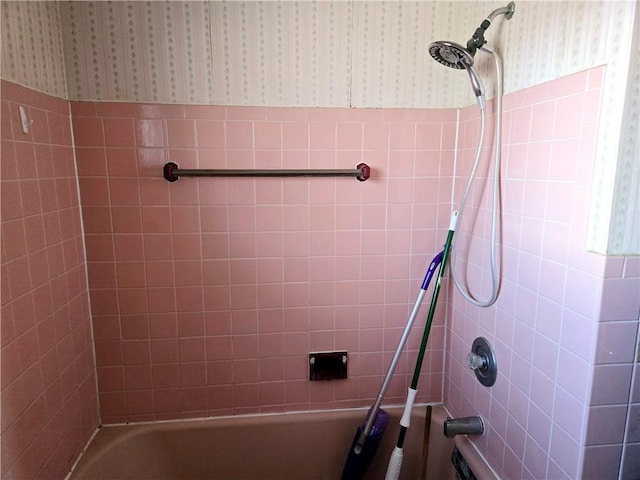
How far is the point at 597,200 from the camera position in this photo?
86 cm

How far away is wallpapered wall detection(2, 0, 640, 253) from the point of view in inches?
45.5

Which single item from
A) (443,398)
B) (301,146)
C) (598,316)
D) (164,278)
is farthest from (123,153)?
(443,398)

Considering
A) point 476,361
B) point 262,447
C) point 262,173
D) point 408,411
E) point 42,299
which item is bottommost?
point 262,447

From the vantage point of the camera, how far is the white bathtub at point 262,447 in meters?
1.47

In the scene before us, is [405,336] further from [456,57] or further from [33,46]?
[33,46]

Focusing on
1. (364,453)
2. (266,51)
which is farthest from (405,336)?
(266,51)

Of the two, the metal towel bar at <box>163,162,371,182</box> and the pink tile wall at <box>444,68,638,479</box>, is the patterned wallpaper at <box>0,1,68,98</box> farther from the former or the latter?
the pink tile wall at <box>444,68,638,479</box>

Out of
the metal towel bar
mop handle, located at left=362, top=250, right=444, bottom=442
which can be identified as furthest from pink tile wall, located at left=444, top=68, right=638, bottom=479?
the metal towel bar

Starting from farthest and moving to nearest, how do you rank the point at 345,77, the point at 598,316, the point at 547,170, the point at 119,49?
the point at 345,77 < the point at 119,49 < the point at 547,170 < the point at 598,316

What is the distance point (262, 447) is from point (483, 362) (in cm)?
91

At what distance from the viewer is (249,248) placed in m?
1.45

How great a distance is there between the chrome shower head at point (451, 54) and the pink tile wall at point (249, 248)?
0.29m

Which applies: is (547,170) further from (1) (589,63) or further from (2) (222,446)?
(2) (222,446)

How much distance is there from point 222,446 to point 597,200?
1.49 meters
